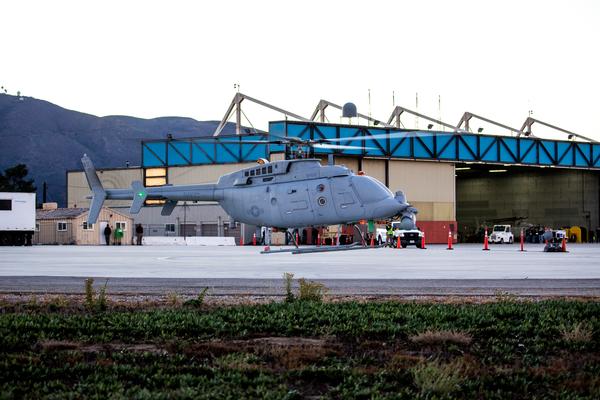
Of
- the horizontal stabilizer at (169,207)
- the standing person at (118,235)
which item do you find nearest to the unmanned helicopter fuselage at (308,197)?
the horizontal stabilizer at (169,207)

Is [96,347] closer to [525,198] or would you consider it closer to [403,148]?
[403,148]

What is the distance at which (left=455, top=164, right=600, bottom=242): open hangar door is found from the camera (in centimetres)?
8338

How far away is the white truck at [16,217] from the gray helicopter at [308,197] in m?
34.2

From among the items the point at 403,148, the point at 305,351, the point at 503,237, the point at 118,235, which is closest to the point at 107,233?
the point at 118,235

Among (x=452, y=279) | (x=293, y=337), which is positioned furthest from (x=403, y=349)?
(x=452, y=279)

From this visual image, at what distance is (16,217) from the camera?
6044 cm

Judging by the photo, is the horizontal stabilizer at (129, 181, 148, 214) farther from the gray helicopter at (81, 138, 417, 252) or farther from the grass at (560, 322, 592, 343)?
the grass at (560, 322, 592, 343)

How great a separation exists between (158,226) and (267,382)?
6905 cm

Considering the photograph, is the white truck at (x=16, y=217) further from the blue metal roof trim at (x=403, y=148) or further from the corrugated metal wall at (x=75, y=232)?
the blue metal roof trim at (x=403, y=148)

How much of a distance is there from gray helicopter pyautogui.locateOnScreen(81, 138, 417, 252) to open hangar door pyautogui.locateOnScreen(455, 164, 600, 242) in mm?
50545

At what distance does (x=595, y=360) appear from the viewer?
749 centimetres

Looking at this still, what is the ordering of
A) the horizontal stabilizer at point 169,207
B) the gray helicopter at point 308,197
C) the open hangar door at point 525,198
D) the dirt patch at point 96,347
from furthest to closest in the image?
the open hangar door at point 525,198, the horizontal stabilizer at point 169,207, the gray helicopter at point 308,197, the dirt patch at point 96,347

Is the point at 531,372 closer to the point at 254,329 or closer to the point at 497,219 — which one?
the point at 254,329

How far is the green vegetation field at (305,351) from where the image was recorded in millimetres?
6293
